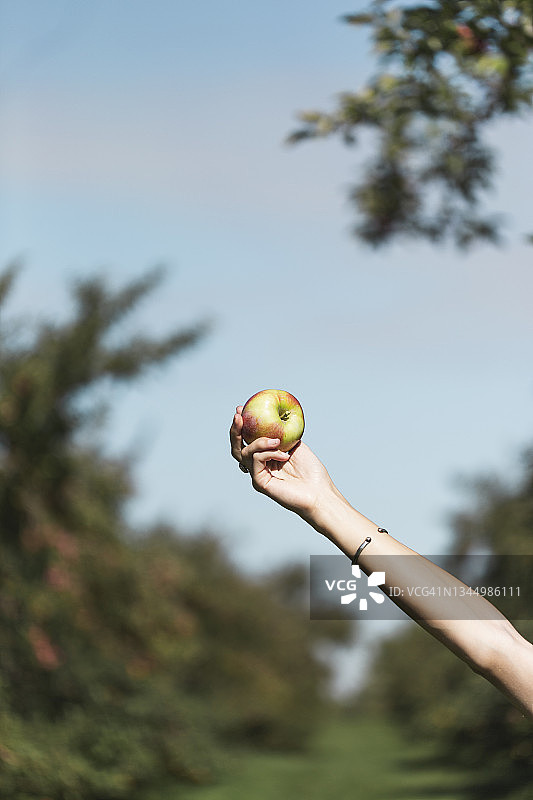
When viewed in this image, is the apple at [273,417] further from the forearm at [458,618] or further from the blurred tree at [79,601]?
the blurred tree at [79,601]

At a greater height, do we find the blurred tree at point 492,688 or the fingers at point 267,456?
the blurred tree at point 492,688

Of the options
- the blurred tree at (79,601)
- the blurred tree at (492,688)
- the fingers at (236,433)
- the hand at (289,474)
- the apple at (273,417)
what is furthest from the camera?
the blurred tree at (79,601)

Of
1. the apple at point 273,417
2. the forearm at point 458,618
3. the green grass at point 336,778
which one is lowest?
the forearm at point 458,618

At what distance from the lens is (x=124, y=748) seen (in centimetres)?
991

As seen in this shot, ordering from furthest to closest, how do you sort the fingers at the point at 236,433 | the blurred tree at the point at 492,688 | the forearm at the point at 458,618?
1. the blurred tree at the point at 492,688
2. the fingers at the point at 236,433
3. the forearm at the point at 458,618

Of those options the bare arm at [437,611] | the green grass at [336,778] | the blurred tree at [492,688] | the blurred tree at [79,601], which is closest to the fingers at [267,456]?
the bare arm at [437,611]

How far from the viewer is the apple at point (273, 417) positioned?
2.91 m

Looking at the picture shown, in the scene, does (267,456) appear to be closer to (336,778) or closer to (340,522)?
(340,522)

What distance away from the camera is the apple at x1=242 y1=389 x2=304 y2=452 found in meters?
2.91

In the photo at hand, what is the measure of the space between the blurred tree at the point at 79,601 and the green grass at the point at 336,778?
2.64 feet

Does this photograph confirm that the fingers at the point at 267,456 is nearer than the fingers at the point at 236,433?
Yes

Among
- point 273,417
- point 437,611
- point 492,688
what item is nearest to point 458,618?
point 437,611

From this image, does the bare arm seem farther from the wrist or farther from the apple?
the apple

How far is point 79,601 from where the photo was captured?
10953 millimetres
